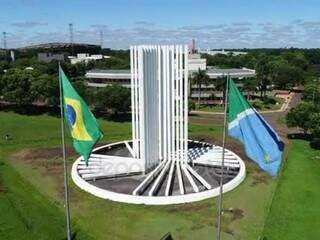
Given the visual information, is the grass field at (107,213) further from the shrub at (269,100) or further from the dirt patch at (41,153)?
the shrub at (269,100)

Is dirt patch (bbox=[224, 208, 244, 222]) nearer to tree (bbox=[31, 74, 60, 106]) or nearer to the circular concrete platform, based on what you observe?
the circular concrete platform

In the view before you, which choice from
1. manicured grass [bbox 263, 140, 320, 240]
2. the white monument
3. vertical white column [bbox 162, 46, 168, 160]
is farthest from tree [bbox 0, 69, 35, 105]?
manicured grass [bbox 263, 140, 320, 240]

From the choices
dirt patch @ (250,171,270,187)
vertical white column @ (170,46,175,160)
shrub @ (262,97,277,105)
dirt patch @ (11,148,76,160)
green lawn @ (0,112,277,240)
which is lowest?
shrub @ (262,97,277,105)

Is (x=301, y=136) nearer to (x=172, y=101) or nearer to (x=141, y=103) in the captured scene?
(x=172, y=101)

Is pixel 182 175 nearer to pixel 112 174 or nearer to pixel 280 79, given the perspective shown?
pixel 112 174

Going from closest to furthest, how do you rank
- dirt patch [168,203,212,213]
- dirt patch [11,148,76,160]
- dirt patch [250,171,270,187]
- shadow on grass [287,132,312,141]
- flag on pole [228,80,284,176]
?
flag on pole [228,80,284,176], dirt patch [168,203,212,213], dirt patch [250,171,270,187], dirt patch [11,148,76,160], shadow on grass [287,132,312,141]

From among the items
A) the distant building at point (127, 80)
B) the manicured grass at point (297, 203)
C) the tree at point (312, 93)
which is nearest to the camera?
the manicured grass at point (297, 203)

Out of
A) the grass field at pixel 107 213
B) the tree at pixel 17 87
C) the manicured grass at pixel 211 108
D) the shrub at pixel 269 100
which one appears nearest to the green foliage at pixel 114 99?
the tree at pixel 17 87
